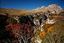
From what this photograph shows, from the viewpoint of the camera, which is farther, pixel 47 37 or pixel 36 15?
pixel 36 15

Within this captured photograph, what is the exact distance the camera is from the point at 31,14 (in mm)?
23172

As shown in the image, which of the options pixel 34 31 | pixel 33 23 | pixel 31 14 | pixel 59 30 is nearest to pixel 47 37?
pixel 59 30

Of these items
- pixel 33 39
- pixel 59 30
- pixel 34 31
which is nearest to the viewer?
pixel 59 30

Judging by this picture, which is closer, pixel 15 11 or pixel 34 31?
pixel 34 31

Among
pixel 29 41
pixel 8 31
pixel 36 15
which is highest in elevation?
pixel 36 15

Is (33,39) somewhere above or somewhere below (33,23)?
below

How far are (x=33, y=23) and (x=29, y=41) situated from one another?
144 inches

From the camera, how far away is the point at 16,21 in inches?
800

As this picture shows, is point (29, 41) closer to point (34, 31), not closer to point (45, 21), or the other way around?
point (34, 31)

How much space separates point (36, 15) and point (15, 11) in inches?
118

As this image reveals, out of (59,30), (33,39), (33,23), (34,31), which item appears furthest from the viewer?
(33,23)

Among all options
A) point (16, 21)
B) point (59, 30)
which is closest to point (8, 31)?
point (16, 21)

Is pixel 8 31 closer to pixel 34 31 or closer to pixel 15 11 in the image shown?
pixel 34 31

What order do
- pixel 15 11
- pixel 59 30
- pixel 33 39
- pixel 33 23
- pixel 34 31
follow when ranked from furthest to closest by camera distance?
pixel 15 11, pixel 33 23, pixel 34 31, pixel 33 39, pixel 59 30
